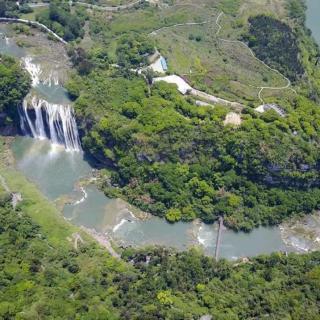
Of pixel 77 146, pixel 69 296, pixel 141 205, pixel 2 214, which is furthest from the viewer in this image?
pixel 77 146

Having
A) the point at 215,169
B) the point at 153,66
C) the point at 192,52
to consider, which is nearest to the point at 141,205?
the point at 215,169

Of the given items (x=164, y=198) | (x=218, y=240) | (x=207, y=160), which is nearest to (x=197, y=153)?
(x=207, y=160)

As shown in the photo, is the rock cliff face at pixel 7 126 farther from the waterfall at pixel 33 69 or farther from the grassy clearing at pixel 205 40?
the grassy clearing at pixel 205 40

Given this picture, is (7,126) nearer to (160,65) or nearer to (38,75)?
(38,75)

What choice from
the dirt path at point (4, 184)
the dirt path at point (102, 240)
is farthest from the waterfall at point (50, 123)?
the dirt path at point (102, 240)

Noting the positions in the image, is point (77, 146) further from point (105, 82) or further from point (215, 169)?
point (215, 169)

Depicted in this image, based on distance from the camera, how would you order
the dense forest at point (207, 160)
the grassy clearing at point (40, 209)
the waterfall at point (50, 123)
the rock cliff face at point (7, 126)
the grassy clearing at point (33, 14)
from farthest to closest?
the grassy clearing at point (33, 14) < the rock cliff face at point (7, 126) < the waterfall at point (50, 123) < the dense forest at point (207, 160) < the grassy clearing at point (40, 209)

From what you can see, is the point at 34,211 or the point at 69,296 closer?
the point at 69,296
